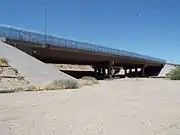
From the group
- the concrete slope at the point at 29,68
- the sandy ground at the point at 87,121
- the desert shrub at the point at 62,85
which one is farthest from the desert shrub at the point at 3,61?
the sandy ground at the point at 87,121

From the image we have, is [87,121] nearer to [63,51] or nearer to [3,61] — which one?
[3,61]

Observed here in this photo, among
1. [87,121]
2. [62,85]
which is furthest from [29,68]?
[87,121]

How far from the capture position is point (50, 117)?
11.7 metres

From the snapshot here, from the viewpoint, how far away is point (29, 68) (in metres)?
29.8

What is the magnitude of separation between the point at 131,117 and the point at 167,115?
76.2 inches

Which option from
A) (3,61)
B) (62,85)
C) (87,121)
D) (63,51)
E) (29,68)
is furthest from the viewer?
(63,51)

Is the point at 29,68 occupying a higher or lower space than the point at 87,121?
higher

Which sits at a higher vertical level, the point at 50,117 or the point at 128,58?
the point at 128,58

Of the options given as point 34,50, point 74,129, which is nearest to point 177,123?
point 74,129

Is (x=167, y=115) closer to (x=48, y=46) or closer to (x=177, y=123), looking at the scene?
(x=177, y=123)

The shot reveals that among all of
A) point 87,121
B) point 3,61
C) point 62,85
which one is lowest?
point 87,121

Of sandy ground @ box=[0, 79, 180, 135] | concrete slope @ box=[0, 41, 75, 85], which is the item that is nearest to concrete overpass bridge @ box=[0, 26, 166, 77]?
concrete slope @ box=[0, 41, 75, 85]

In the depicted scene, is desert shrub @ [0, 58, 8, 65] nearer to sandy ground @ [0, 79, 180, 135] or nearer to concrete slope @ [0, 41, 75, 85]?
concrete slope @ [0, 41, 75, 85]

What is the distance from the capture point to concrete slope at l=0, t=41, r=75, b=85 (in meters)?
28.2
